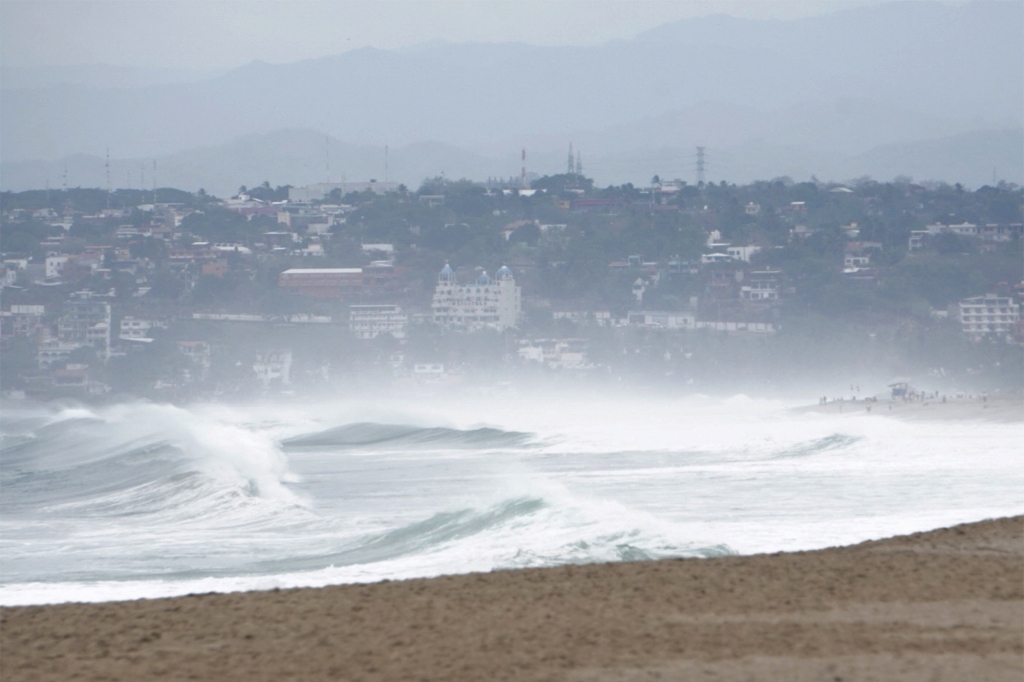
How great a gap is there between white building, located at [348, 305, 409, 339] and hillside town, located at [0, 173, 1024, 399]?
0.16m

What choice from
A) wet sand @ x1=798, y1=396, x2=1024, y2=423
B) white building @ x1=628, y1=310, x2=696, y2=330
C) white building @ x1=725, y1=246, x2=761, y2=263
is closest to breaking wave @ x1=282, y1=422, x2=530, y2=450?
wet sand @ x1=798, y1=396, x2=1024, y2=423

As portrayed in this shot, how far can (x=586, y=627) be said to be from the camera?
6.36 m

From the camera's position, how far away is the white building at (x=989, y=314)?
232ft

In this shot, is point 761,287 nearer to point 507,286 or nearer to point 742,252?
point 742,252

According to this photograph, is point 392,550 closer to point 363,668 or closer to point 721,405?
point 363,668

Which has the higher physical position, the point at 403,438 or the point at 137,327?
the point at 137,327

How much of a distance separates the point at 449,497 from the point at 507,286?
62.1 meters

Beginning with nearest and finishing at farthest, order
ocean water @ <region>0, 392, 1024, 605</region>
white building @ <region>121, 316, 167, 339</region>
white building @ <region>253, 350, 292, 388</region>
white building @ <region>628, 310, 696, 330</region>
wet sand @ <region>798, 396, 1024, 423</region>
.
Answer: ocean water @ <region>0, 392, 1024, 605</region>
wet sand @ <region>798, 396, 1024, 423</region>
white building @ <region>253, 350, 292, 388</region>
white building @ <region>628, 310, 696, 330</region>
white building @ <region>121, 316, 167, 339</region>

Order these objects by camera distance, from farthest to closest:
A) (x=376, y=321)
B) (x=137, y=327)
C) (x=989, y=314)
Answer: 1. (x=376, y=321)
2. (x=137, y=327)
3. (x=989, y=314)

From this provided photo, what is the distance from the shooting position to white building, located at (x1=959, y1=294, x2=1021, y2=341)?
70719 mm

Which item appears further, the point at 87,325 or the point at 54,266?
the point at 54,266

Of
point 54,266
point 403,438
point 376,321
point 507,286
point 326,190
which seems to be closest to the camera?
point 403,438

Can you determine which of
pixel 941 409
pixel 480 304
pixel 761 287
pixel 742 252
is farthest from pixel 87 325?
pixel 941 409

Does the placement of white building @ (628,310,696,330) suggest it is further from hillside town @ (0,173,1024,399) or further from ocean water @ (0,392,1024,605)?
ocean water @ (0,392,1024,605)
